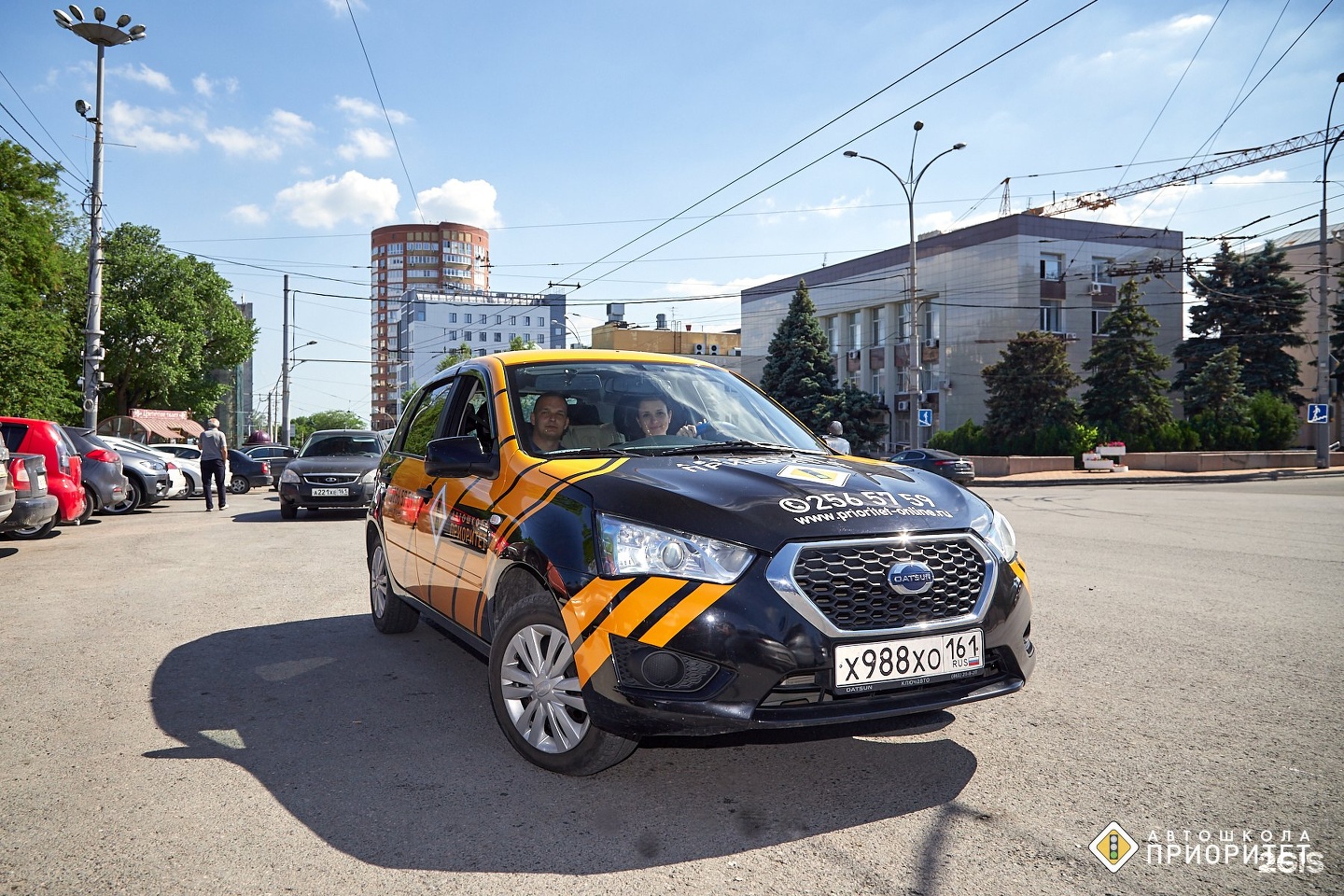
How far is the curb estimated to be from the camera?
3000 cm

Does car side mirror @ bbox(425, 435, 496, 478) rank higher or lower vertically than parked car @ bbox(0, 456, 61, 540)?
higher

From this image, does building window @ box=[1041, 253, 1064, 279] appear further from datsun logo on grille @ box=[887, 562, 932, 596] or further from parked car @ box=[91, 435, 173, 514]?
datsun logo on grille @ box=[887, 562, 932, 596]

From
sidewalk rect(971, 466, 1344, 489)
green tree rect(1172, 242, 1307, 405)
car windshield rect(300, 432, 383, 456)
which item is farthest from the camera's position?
green tree rect(1172, 242, 1307, 405)

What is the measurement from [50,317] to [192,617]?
27.9m

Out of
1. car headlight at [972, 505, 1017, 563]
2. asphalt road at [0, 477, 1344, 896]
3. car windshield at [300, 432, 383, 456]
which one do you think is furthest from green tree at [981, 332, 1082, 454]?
car headlight at [972, 505, 1017, 563]

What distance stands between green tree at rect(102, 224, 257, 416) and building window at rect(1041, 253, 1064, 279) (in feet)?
139

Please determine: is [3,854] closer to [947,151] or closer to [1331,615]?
[1331,615]

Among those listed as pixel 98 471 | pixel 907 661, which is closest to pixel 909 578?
pixel 907 661

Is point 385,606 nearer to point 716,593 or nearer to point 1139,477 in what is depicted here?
point 716,593

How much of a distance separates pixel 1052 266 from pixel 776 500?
50.0 m

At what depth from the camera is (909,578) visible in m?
3.18

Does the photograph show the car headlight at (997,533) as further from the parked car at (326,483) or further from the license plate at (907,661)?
the parked car at (326,483)

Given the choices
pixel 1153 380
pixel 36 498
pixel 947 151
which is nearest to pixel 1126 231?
pixel 1153 380

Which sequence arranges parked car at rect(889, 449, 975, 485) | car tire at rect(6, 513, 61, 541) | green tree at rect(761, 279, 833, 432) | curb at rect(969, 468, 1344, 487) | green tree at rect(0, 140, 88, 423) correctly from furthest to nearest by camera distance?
green tree at rect(761, 279, 833, 432)
curb at rect(969, 468, 1344, 487)
parked car at rect(889, 449, 975, 485)
green tree at rect(0, 140, 88, 423)
car tire at rect(6, 513, 61, 541)
